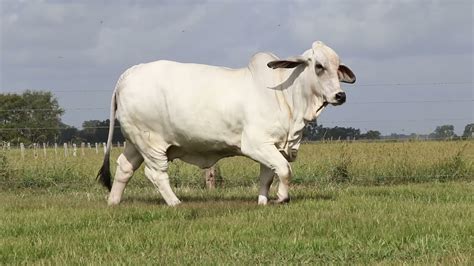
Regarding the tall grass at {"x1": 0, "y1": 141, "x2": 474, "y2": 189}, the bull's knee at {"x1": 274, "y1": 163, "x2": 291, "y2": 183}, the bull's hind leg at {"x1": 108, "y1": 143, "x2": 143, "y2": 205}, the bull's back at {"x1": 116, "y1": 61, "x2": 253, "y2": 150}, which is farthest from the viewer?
the tall grass at {"x1": 0, "y1": 141, "x2": 474, "y2": 189}

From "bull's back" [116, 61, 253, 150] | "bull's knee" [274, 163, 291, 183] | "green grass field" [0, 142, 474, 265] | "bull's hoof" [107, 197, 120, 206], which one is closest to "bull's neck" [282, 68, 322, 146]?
"bull's knee" [274, 163, 291, 183]

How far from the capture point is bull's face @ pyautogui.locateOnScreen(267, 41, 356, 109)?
7.58m

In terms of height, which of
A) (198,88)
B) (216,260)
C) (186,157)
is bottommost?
(216,260)

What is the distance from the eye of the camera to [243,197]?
917cm

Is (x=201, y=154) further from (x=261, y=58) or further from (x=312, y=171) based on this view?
(x=312, y=171)

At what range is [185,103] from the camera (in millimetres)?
7859

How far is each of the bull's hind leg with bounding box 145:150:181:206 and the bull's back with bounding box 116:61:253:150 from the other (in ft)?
0.69

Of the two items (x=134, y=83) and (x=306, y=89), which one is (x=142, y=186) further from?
(x=306, y=89)

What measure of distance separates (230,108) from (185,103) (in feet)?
1.76

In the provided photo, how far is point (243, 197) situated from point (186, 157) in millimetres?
1211

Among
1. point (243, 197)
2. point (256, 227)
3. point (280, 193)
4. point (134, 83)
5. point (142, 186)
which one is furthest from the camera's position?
point (142, 186)

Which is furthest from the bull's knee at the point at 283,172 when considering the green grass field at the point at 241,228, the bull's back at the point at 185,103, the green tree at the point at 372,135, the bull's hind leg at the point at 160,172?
the green tree at the point at 372,135

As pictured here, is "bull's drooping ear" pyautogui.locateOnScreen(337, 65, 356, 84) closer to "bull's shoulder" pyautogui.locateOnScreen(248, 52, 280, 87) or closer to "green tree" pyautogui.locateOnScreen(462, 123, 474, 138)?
"bull's shoulder" pyautogui.locateOnScreen(248, 52, 280, 87)

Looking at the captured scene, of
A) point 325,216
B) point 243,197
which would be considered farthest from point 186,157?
point 325,216
